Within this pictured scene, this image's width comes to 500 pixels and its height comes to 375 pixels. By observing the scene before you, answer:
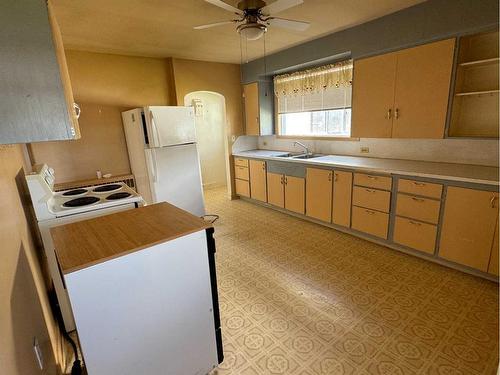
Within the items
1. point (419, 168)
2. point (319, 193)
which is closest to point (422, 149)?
point (419, 168)

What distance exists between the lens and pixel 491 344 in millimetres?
1734

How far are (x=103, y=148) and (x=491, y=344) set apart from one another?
4.48m

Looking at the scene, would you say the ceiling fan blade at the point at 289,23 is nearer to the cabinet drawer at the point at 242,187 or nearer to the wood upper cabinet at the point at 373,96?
the wood upper cabinet at the point at 373,96

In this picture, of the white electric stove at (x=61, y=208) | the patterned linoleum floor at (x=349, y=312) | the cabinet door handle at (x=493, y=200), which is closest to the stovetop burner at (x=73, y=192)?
the white electric stove at (x=61, y=208)

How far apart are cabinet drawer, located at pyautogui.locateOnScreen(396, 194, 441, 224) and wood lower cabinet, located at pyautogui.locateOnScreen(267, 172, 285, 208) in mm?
1673

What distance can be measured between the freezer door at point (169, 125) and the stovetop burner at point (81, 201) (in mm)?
1354

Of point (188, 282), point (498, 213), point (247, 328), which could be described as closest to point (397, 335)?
point (247, 328)

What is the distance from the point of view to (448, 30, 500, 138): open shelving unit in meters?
2.43

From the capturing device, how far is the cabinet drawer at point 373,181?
9.13 feet

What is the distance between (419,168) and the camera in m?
2.69

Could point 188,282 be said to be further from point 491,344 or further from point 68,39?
point 68,39

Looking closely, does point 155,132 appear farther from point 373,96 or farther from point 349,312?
point 349,312

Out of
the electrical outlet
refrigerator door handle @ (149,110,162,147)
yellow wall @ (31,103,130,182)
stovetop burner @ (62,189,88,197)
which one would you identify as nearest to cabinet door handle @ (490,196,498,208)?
the electrical outlet

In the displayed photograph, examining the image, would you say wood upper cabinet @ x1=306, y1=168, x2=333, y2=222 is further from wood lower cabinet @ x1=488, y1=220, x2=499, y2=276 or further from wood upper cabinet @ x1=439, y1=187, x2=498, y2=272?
wood lower cabinet @ x1=488, y1=220, x2=499, y2=276
